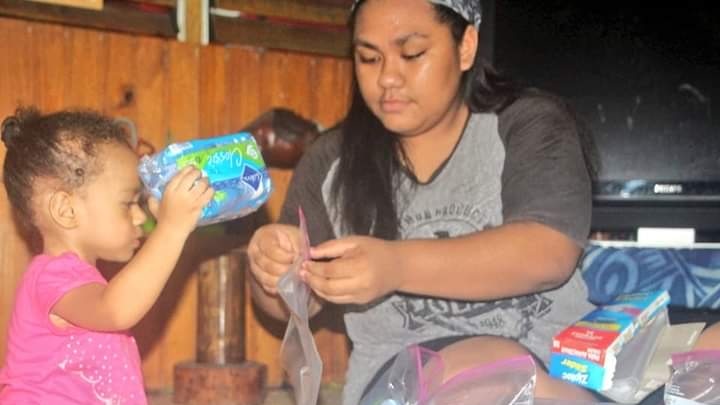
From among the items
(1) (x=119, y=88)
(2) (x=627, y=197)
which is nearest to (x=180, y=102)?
(1) (x=119, y=88)

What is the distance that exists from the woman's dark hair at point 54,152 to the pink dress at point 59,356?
9 centimetres

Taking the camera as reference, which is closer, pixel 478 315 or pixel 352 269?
pixel 352 269

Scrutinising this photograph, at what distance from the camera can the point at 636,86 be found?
187 centimetres

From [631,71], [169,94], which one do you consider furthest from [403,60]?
[631,71]

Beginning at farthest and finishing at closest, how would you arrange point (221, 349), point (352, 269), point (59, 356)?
point (221, 349)
point (59, 356)
point (352, 269)

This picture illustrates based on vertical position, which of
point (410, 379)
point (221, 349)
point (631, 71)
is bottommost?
point (221, 349)

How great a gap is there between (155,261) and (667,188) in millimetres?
1111

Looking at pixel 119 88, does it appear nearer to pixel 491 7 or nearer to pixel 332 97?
pixel 332 97

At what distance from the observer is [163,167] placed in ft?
3.54

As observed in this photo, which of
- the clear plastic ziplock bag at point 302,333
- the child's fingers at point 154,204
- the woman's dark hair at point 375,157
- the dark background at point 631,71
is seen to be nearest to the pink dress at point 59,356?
the child's fingers at point 154,204

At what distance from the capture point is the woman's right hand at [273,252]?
116cm

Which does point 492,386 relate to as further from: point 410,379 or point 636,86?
point 636,86

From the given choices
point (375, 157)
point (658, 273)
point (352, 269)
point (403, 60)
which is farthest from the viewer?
point (658, 273)

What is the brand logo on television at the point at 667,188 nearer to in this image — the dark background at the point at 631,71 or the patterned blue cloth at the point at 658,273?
the dark background at the point at 631,71
